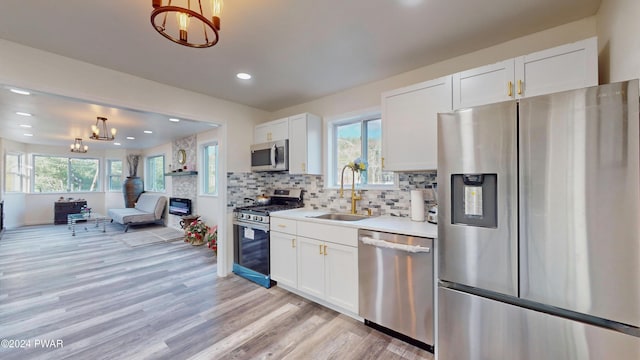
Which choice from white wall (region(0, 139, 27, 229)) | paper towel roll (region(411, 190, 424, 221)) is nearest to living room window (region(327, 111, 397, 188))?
paper towel roll (region(411, 190, 424, 221))

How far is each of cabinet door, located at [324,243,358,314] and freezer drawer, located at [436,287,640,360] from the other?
2.51 ft

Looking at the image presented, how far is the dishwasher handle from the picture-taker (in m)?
1.81

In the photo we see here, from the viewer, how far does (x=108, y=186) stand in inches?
333

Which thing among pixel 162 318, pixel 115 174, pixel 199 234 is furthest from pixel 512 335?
pixel 115 174

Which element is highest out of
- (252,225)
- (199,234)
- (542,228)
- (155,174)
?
(155,174)

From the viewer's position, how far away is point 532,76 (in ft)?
5.51

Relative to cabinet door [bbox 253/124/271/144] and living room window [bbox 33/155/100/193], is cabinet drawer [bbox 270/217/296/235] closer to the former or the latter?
cabinet door [bbox 253/124/271/144]

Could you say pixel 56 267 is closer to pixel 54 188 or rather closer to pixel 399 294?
pixel 399 294

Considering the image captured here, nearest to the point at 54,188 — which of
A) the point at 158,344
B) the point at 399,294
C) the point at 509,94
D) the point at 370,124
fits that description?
the point at 158,344

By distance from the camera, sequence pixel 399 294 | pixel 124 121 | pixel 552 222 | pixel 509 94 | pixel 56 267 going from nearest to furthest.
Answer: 1. pixel 552 222
2. pixel 509 94
3. pixel 399 294
4. pixel 56 267
5. pixel 124 121

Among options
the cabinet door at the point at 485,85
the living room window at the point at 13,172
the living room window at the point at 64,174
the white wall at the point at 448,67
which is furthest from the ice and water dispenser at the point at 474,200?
the living room window at the point at 64,174

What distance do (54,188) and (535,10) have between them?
37.9ft

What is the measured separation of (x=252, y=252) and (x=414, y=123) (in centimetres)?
247

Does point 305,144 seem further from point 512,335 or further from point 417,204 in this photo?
point 512,335
